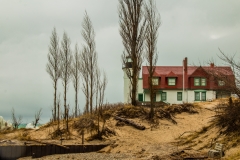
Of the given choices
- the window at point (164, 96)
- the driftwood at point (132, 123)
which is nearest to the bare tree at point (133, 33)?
the driftwood at point (132, 123)

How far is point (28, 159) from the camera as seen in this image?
46.4 feet

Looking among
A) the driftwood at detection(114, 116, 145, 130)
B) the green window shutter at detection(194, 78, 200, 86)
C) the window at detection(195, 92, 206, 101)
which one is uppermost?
the green window shutter at detection(194, 78, 200, 86)

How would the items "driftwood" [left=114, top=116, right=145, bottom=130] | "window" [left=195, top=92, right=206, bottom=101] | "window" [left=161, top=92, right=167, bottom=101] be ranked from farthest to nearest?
"window" [left=161, top=92, right=167, bottom=101]
"window" [left=195, top=92, right=206, bottom=101]
"driftwood" [left=114, top=116, right=145, bottom=130]

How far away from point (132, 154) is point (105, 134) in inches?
173

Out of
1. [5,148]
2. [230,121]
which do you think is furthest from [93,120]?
[230,121]

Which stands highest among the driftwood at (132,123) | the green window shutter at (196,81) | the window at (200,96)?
the green window shutter at (196,81)

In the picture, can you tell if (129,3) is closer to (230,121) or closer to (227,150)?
(230,121)

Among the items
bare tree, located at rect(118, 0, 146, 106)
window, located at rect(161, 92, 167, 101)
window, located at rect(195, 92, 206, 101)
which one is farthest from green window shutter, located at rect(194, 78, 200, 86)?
bare tree, located at rect(118, 0, 146, 106)

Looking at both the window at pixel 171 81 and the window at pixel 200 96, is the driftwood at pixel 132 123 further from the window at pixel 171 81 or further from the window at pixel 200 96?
the window at pixel 200 96

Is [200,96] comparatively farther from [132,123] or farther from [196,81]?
[132,123]

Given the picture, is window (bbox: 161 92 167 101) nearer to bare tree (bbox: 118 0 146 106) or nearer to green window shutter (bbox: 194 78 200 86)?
green window shutter (bbox: 194 78 200 86)

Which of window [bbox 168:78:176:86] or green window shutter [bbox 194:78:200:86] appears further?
window [bbox 168:78:176:86]

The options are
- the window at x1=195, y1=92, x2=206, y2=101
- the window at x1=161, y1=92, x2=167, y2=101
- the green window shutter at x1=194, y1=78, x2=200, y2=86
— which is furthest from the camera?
the window at x1=161, y1=92, x2=167, y2=101

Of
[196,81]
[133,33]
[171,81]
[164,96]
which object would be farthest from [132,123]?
[196,81]
